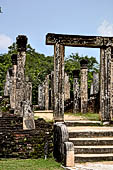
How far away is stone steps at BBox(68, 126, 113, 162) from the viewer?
31.9 feet

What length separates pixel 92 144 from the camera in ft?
34.3

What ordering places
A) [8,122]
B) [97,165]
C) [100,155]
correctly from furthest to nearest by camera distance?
[8,122]
[100,155]
[97,165]

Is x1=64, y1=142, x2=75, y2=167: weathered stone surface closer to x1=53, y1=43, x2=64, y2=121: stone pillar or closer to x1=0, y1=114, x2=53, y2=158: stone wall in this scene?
x1=0, y1=114, x2=53, y2=158: stone wall

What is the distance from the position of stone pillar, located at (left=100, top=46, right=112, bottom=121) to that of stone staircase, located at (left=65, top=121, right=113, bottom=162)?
168 centimetres

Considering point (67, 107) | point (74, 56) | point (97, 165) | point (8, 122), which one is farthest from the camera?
point (74, 56)

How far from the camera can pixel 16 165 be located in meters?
9.20

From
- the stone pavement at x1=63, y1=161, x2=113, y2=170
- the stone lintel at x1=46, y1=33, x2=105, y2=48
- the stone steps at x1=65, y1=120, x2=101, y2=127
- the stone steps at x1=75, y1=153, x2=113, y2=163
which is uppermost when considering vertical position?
the stone lintel at x1=46, y1=33, x2=105, y2=48

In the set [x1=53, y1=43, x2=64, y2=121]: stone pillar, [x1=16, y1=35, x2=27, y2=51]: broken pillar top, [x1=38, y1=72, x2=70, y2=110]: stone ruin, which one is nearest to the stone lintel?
[x1=53, y1=43, x2=64, y2=121]: stone pillar

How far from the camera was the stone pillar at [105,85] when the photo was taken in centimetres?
1336

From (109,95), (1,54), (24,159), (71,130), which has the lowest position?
(24,159)

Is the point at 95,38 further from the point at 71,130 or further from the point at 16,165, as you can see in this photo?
the point at 16,165

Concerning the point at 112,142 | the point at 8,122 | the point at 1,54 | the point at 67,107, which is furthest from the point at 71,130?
the point at 1,54

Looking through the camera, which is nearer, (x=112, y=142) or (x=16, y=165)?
(x=16, y=165)

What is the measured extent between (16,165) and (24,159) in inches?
55.1
